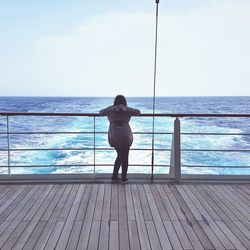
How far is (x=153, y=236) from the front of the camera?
202 centimetres

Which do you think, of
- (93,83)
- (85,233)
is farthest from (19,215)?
(93,83)

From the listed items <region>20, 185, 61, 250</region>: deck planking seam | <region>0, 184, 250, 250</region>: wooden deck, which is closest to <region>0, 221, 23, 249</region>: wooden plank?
<region>0, 184, 250, 250</region>: wooden deck

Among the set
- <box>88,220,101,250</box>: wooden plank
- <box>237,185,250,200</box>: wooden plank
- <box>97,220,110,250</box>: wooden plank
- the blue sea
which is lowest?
the blue sea

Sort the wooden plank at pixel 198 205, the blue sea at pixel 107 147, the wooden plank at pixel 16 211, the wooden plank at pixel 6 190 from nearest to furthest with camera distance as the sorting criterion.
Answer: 1. the wooden plank at pixel 16 211
2. the wooden plank at pixel 198 205
3. the wooden plank at pixel 6 190
4. the blue sea at pixel 107 147

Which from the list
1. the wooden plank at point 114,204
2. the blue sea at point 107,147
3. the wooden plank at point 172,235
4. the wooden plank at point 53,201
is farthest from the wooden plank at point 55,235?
the blue sea at point 107,147

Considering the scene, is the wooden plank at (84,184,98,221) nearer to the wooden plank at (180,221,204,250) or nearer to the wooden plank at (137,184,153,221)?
the wooden plank at (137,184,153,221)

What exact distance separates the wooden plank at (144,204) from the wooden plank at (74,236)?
0.55m

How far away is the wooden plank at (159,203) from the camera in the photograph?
238 cm

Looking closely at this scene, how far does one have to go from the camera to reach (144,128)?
1163cm

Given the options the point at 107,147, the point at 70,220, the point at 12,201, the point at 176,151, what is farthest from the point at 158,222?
the point at 107,147

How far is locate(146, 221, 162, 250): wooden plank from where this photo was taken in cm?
188

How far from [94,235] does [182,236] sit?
636mm

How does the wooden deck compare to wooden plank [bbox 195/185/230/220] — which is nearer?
the wooden deck

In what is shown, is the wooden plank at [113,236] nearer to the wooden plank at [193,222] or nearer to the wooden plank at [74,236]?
the wooden plank at [74,236]
